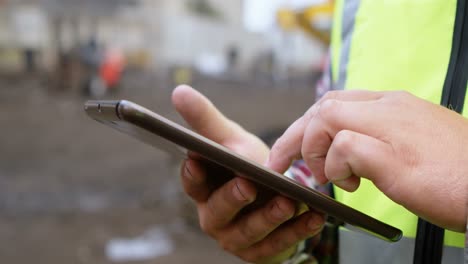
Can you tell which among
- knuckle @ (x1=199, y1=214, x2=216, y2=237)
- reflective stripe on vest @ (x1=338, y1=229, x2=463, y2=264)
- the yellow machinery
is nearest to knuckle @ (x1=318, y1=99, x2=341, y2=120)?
reflective stripe on vest @ (x1=338, y1=229, x2=463, y2=264)

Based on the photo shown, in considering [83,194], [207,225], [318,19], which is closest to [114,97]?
[318,19]

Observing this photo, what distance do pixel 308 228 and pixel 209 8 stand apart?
27.8m

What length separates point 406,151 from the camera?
1.82ft

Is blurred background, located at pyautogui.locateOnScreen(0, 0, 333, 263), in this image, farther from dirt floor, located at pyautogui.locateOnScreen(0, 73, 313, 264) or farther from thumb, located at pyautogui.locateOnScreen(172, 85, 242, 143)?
A: thumb, located at pyautogui.locateOnScreen(172, 85, 242, 143)

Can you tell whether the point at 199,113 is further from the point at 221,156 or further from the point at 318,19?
the point at 318,19

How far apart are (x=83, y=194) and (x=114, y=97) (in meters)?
6.45

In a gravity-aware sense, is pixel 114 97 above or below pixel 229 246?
below

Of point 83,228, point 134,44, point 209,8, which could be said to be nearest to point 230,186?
point 83,228

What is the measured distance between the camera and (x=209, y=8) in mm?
27734

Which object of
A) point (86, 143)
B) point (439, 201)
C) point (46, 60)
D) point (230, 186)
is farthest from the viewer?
point (46, 60)

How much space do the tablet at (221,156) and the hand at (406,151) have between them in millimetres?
41

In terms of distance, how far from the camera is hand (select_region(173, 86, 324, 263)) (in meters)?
0.73

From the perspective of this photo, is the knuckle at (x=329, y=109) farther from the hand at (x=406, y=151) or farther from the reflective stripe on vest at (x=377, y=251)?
the reflective stripe on vest at (x=377, y=251)

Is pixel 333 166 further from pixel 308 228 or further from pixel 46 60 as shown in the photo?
pixel 46 60
